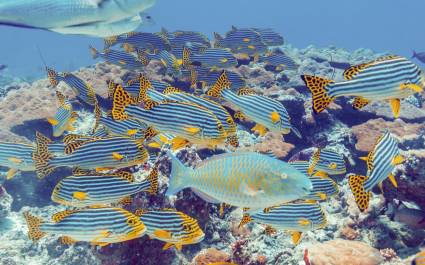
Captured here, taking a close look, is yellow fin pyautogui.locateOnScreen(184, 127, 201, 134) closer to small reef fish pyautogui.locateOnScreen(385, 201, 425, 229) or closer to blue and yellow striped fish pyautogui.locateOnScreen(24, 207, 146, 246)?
blue and yellow striped fish pyautogui.locateOnScreen(24, 207, 146, 246)

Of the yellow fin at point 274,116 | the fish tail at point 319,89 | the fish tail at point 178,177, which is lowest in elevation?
the yellow fin at point 274,116

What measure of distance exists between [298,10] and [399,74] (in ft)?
589

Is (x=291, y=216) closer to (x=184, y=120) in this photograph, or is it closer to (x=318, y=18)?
(x=184, y=120)

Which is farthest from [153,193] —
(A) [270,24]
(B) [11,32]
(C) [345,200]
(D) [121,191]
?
(A) [270,24]

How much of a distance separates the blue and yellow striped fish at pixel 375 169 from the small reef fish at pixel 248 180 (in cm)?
176

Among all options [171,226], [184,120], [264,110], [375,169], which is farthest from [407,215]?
[184,120]

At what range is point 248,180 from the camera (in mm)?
2828

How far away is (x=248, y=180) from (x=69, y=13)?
5.59 ft

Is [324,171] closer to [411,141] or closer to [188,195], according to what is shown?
[188,195]

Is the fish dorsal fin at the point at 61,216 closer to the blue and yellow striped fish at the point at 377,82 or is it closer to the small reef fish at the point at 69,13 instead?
the small reef fish at the point at 69,13

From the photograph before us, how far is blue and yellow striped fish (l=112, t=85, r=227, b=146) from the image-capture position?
4.16 m

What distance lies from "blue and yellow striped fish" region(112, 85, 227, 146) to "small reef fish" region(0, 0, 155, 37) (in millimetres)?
2151

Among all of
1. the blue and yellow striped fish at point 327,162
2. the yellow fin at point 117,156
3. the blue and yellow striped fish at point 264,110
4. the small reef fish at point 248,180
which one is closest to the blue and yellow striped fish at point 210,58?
the blue and yellow striped fish at point 327,162

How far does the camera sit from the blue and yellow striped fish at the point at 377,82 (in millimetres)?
4180
